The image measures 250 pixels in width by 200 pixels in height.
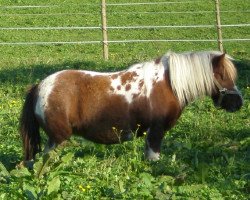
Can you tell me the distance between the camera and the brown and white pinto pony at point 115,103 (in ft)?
26.7

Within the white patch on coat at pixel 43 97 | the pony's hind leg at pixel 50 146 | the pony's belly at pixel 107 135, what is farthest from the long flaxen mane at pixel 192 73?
the pony's hind leg at pixel 50 146

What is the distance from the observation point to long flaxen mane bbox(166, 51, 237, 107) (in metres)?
8.19

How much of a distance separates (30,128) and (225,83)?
2231mm

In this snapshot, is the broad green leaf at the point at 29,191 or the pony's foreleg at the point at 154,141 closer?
the broad green leaf at the point at 29,191

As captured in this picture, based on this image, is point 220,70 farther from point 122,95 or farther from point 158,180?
point 158,180

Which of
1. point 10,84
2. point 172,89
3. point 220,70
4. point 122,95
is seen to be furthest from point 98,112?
point 10,84

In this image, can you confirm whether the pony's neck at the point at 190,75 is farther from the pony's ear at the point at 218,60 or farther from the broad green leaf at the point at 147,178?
the broad green leaf at the point at 147,178

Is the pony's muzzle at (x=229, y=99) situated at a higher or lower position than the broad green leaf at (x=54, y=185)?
higher

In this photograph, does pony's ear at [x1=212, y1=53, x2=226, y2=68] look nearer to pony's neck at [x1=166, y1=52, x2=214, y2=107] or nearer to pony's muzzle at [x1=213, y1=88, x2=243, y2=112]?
pony's neck at [x1=166, y1=52, x2=214, y2=107]

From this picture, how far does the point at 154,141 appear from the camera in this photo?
322 inches

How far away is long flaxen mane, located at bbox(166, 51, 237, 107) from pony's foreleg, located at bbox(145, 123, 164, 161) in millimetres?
388

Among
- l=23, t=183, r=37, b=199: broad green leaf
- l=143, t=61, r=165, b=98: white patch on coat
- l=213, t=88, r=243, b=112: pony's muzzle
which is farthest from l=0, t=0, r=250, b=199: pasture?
l=143, t=61, r=165, b=98: white patch on coat

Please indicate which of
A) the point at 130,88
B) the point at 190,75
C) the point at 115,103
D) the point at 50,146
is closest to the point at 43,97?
the point at 50,146

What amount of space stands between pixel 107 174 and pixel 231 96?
193 centimetres
